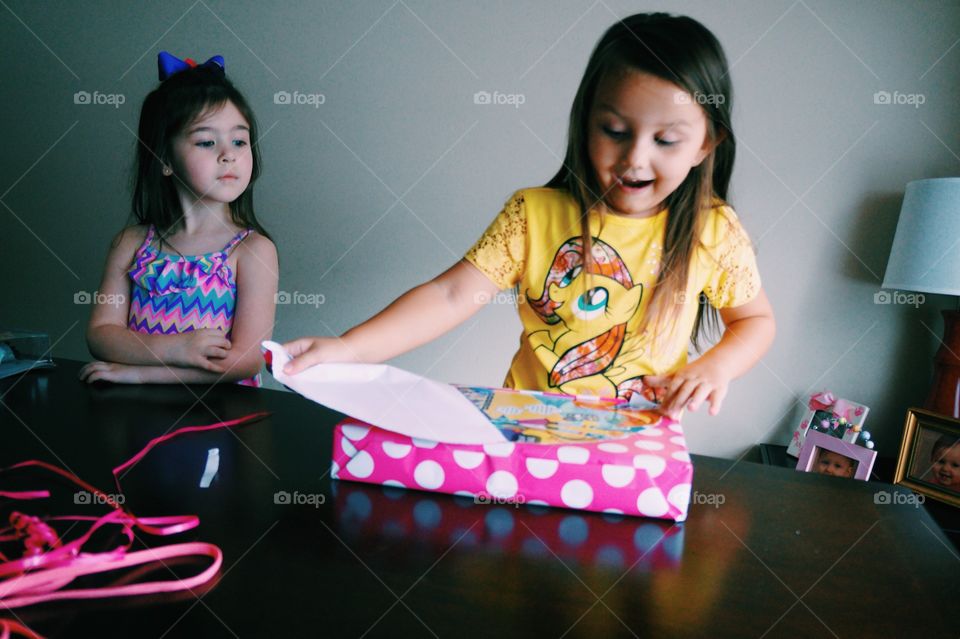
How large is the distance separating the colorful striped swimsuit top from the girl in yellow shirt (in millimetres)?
570

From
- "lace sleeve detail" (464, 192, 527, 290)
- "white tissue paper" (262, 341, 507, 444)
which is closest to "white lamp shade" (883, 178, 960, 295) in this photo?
"lace sleeve detail" (464, 192, 527, 290)

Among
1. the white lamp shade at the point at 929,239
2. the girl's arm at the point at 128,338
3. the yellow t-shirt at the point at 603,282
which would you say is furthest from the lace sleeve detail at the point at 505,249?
the white lamp shade at the point at 929,239

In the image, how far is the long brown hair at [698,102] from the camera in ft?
2.92

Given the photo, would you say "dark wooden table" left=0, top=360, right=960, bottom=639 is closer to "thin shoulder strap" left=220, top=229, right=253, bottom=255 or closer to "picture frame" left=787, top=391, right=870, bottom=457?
"thin shoulder strap" left=220, top=229, right=253, bottom=255

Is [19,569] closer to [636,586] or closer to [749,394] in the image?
[636,586]

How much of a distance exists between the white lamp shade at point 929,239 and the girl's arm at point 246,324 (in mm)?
1517

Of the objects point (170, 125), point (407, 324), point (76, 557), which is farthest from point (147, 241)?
point (76, 557)

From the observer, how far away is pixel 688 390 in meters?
0.72

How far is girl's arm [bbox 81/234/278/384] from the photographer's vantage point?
3.56 ft

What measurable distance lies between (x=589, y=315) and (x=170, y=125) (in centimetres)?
93

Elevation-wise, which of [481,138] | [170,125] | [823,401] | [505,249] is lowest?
[823,401]

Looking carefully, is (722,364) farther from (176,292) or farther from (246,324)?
(176,292)

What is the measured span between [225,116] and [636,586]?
1240 millimetres

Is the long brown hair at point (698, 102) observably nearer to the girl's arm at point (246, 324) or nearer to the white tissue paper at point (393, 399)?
the white tissue paper at point (393, 399)
